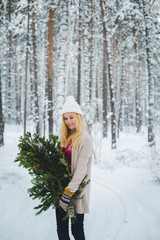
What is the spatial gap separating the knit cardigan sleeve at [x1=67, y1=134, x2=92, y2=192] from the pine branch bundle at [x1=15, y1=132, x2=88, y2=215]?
120mm

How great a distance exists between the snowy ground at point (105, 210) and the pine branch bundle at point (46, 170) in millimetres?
1396

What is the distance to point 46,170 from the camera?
1880mm

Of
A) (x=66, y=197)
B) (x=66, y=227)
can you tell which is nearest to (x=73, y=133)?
(x=66, y=197)

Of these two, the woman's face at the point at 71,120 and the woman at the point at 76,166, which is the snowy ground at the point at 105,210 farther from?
the woman's face at the point at 71,120

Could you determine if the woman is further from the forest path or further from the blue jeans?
the forest path

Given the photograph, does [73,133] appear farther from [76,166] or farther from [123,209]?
[123,209]

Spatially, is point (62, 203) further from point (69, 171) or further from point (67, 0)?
point (67, 0)

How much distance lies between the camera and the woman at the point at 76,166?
5.39 ft

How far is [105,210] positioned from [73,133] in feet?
7.88

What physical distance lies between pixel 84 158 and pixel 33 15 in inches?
477

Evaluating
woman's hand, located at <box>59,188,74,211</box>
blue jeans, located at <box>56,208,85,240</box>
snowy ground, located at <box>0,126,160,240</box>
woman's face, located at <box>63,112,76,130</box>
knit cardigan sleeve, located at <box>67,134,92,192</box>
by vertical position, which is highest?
woman's face, located at <box>63,112,76,130</box>

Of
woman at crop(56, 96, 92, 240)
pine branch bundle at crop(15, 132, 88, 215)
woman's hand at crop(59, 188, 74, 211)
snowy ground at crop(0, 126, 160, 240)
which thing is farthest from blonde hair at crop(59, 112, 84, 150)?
snowy ground at crop(0, 126, 160, 240)

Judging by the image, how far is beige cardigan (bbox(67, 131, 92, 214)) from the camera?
1.64 meters

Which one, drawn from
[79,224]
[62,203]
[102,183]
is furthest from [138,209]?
[62,203]
